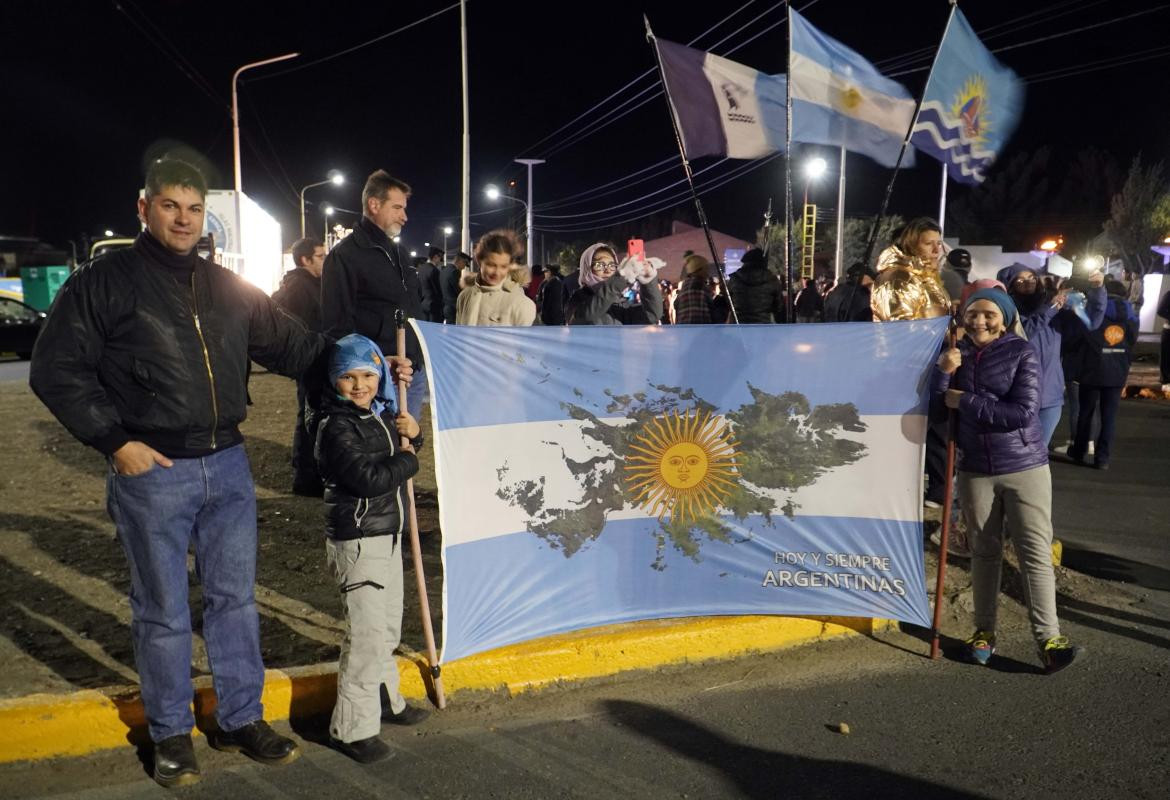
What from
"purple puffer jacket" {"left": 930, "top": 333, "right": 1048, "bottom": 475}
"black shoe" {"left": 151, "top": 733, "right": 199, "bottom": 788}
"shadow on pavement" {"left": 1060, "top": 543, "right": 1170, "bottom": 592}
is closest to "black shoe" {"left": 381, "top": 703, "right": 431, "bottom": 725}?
"black shoe" {"left": 151, "top": 733, "right": 199, "bottom": 788}

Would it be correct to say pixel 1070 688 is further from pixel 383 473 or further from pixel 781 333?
pixel 383 473

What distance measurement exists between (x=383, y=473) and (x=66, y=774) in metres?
1.62

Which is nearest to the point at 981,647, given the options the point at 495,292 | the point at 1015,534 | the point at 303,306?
the point at 1015,534

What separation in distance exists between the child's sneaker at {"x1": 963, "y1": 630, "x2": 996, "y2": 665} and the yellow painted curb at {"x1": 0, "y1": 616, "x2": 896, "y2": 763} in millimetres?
485

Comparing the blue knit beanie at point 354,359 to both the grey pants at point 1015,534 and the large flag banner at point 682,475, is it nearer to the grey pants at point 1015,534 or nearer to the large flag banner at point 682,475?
the large flag banner at point 682,475

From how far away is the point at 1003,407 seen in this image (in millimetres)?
4090

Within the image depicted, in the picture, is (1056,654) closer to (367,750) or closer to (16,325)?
(367,750)

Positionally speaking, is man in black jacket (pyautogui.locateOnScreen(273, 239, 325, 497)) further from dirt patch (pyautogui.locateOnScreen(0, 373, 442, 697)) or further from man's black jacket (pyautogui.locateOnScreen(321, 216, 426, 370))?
man's black jacket (pyautogui.locateOnScreen(321, 216, 426, 370))

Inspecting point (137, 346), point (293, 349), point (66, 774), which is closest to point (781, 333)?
point (293, 349)

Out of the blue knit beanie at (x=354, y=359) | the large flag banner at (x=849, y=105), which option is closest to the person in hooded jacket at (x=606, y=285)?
the large flag banner at (x=849, y=105)

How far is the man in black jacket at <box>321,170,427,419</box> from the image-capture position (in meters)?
4.84

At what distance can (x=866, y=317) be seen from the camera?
7.48 meters

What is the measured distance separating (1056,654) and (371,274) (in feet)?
13.2

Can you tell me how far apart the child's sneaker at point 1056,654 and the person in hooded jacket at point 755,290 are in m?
4.39
